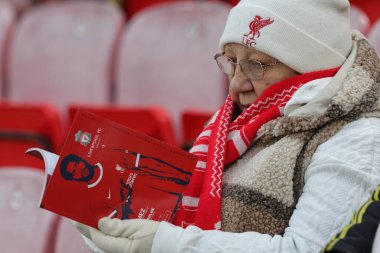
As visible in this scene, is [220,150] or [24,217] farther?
[24,217]

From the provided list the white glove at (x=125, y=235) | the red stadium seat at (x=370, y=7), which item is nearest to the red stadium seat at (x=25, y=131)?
the red stadium seat at (x=370, y=7)

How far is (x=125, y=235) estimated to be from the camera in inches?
40.4

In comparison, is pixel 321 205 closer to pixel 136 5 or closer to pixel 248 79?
pixel 248 79

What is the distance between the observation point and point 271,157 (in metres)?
1.05

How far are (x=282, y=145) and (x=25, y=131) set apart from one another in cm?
133

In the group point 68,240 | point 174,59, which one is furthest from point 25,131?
point 68,240

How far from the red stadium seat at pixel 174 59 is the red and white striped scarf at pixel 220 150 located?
43.3 inches

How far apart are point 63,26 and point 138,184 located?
1640 millimetres

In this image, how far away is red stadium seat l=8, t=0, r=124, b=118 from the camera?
2.50m

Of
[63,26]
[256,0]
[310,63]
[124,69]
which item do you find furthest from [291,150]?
[63,26]

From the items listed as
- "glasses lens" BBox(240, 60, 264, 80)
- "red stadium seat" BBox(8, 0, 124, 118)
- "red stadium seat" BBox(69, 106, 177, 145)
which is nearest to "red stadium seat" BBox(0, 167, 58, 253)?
"red stadium seat" BBox(69, 106, 177, 145)

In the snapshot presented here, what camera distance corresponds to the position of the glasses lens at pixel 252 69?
1.13 meters

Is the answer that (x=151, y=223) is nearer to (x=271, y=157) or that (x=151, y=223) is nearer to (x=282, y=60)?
(x=271, y=157)

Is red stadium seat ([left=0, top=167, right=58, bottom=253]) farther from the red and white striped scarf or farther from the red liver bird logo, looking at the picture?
the red liver bird logo
